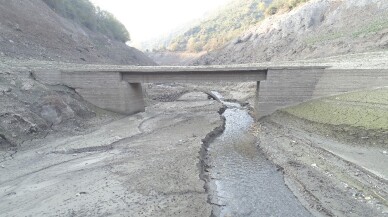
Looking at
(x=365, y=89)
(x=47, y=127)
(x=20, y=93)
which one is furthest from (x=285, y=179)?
(x=20, y=93)

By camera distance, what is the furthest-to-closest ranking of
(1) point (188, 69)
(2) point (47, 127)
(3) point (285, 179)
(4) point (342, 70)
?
1. (1) point (188, 69)
2. (4) point (342, 70)
3. (2) point (47, 127)
4. (3) point (285, 179)

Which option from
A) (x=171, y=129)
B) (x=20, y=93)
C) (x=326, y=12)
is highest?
(x=326, y=12)

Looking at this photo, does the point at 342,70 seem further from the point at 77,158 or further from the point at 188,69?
the point at 77,158

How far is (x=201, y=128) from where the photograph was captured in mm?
→ 31391

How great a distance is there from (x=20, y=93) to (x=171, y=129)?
14944 mm

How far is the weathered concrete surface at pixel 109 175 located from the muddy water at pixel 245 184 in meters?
1.23

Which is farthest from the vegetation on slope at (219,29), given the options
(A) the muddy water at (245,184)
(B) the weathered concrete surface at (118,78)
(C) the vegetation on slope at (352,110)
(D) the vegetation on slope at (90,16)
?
(A) the muddy water at (245,184)

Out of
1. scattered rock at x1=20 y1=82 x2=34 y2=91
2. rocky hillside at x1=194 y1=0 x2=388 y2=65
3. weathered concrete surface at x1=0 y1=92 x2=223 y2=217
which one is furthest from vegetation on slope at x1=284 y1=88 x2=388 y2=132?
scattered rock at x1=20 y1=82 x2=34 y2=91

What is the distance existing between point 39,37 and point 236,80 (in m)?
36.8

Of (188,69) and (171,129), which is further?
(188,69)

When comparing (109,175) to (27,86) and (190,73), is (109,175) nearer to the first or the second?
(27,86)

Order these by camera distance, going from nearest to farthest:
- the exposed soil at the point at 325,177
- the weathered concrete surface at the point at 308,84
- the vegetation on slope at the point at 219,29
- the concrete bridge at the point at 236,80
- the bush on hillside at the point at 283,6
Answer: the exposed soil at the point at 325,177, the weathered concrete surface at the point at 308,84, the concrete bridge at the point at 236,80, the bush on hillside at the point at 283,6, the vegetation on slope at the point at 219,29

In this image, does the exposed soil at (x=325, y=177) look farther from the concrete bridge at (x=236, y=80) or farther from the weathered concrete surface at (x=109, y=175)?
the concrete bridge at (x=236, y=80)

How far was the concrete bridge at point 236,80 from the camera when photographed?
31.0 m
